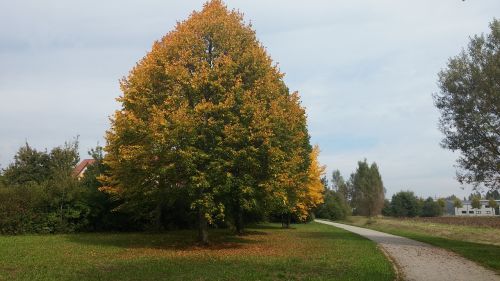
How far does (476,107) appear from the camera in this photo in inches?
891

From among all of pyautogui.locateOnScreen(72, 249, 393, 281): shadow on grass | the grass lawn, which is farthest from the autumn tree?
pyautogui.locateOnScreen(72, 249, 393, 281): shadow on grass

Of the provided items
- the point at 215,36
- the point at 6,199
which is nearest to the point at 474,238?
the point at 215,36

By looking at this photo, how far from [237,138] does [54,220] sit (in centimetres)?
1464

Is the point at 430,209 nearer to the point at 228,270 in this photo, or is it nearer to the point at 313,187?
the point at 313,187

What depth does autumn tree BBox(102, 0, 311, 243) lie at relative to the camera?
1823 cm

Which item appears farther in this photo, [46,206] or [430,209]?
[430,209]

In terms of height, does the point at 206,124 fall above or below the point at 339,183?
below

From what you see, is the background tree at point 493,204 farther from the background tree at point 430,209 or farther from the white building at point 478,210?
the background tree at point 430,209

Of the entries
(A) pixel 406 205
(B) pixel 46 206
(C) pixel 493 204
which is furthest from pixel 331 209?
(C) pixel 493 204

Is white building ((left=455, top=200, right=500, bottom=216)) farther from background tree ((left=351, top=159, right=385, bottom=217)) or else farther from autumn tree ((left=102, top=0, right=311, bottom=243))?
autumn tree ((left=102, top=0, right=311, bottom=243))

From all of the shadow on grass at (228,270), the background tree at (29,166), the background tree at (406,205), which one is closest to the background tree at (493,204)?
the background tree at (406,205)

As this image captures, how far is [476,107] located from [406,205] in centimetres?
7764

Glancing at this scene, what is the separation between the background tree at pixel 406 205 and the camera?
9500 centimetres

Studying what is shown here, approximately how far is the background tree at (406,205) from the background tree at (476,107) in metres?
75.2
